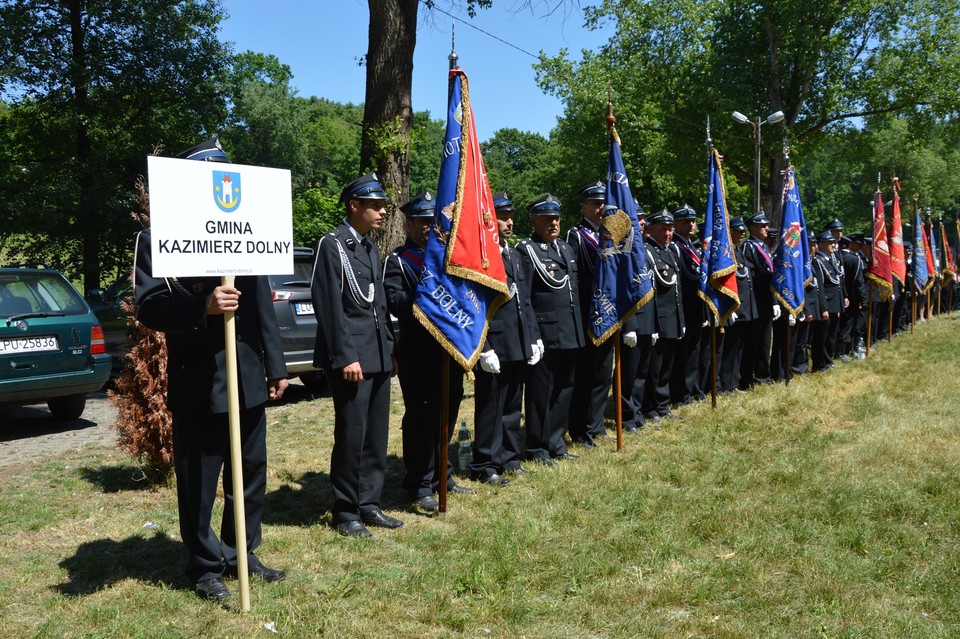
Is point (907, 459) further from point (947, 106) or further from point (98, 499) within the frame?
point (947, 106)

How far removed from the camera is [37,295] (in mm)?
8523

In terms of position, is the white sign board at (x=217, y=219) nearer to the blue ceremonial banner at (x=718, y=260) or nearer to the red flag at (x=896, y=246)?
the blue ceremonial banner at (x=718, y=260)

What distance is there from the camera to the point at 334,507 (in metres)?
5.22

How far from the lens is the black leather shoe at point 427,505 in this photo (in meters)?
5.61

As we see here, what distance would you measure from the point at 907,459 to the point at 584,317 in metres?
2.96

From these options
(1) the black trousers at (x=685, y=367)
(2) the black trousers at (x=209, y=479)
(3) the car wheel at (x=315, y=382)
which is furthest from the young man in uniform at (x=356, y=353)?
(3) the car wheel at (x=315, y=382)

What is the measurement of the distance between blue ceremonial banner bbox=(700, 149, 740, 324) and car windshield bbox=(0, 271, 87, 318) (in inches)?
277

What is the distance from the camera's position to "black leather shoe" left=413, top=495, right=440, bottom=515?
5.61m

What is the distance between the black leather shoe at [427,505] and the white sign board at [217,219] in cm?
234

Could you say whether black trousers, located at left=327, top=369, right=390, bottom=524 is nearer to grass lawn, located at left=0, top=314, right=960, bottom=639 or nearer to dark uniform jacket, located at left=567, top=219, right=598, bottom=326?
grass lawn, located at left=0, top=314, right=960, bottom=639

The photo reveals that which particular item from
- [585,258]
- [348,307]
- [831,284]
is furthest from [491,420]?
[831,284]

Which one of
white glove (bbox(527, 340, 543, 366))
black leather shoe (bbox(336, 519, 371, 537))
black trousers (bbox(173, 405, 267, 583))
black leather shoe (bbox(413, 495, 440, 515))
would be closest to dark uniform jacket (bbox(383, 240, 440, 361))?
white glove (bbox(527, 340, 543, 366))

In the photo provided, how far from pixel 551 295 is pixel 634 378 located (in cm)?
A: 196

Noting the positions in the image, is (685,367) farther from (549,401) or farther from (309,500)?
(309,500)
